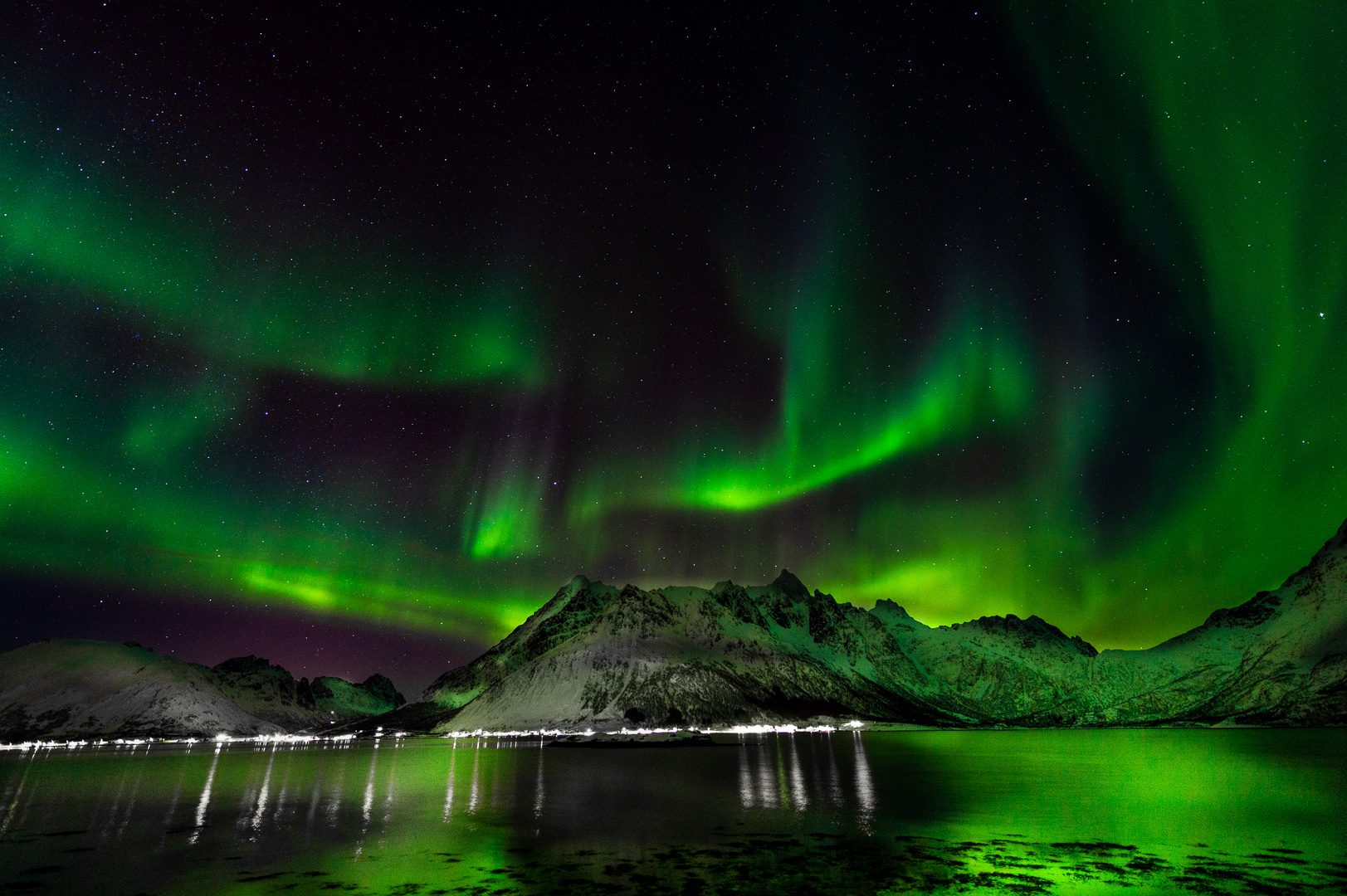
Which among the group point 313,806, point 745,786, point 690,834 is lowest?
point 690,834

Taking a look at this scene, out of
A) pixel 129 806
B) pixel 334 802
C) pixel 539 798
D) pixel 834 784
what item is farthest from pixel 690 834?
pixel 129 806

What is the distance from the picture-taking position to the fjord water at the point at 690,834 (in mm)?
34562

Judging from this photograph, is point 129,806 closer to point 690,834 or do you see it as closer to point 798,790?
point 690,834

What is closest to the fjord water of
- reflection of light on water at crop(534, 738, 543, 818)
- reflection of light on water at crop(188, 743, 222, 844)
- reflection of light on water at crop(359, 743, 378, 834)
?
reflection of light on water at crop(534, 738, 543, 818)

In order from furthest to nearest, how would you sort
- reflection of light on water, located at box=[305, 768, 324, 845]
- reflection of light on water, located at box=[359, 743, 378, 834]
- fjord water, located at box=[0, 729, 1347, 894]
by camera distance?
reflection of light on water, located at box=[359, 743, 378, 834], reflection of light on water, located at box=[305, 768, 324, 845], fjord water, located at box=[0, 729, 1347, 894]

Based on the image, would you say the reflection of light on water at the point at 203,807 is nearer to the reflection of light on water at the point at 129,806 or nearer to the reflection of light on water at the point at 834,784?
the reflection of light on water at the point at 129,806

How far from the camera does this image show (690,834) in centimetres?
4906

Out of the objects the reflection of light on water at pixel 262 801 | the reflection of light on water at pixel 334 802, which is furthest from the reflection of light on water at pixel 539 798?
the reflection of light on water at pixel 262 801

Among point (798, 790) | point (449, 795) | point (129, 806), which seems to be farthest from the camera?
point (449, 795)

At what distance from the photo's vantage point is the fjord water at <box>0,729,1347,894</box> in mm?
34562

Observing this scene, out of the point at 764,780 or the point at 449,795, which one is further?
the point at 764,780

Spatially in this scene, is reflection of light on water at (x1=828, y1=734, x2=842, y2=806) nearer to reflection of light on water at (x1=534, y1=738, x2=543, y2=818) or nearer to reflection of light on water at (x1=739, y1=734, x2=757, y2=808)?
reflection of light on water at (x1=739, y1=734, x2=757, y2=808)

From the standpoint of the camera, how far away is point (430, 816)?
200 feet

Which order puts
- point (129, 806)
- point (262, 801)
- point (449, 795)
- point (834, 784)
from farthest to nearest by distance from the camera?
point (834, 784) → point (449, 795) → point (262, 801) → point (129, 806)
